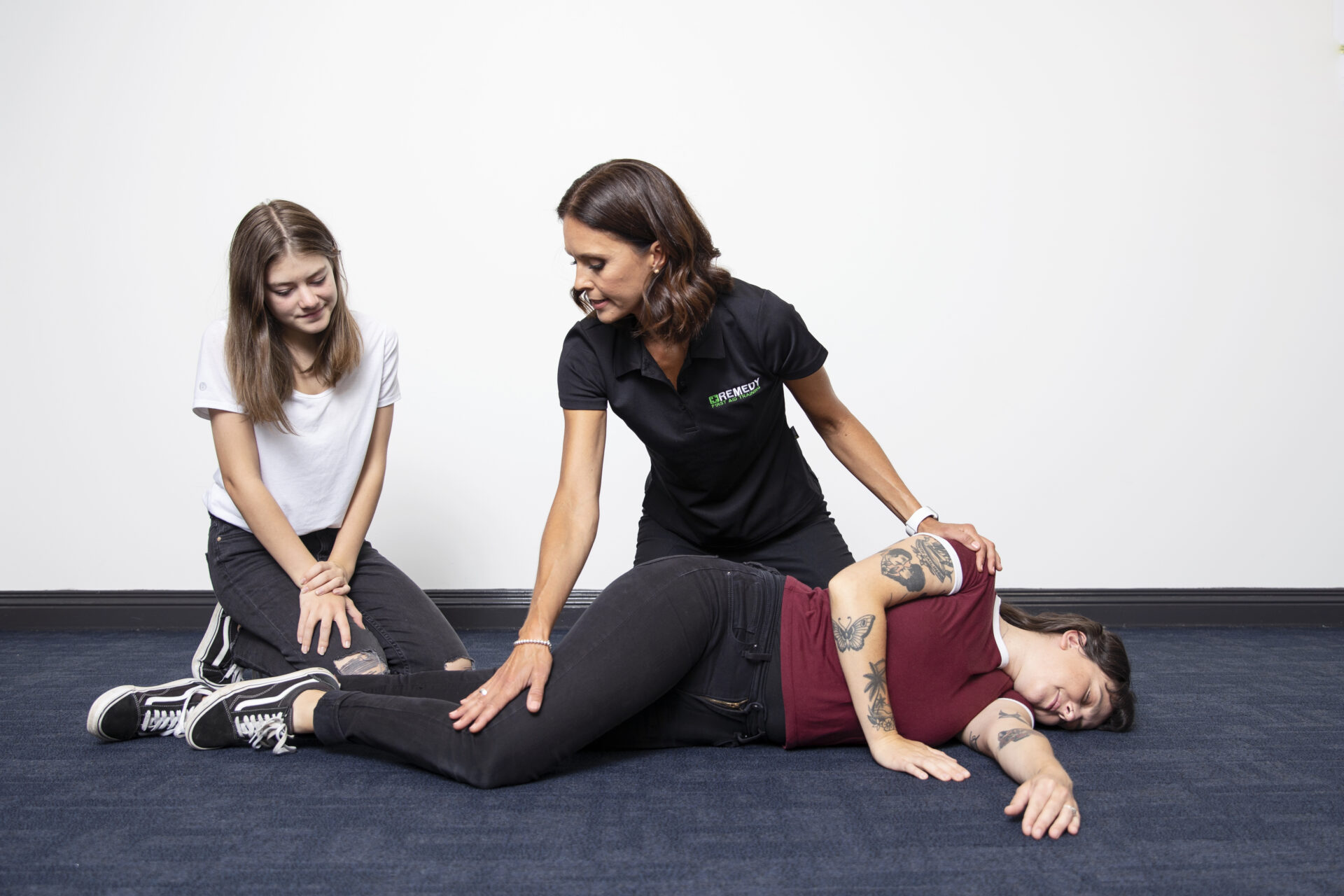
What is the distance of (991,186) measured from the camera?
2740 mm

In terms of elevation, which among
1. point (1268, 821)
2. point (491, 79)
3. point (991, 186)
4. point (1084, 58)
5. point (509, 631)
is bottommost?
point (509, 631)

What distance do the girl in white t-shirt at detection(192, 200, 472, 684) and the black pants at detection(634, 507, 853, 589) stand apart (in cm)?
48

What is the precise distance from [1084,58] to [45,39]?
3.13 m

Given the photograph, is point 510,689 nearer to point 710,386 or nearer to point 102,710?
point 710,386

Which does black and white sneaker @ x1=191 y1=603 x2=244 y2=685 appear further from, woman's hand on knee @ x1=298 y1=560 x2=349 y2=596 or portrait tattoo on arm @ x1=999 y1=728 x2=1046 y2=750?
portrait tattoo on arm @ x1=999 y1=728 x2=1046 y2=750

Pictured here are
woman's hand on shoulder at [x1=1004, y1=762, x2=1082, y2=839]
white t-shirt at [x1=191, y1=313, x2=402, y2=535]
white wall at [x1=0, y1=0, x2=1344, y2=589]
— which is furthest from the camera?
white wall at [x1=0, y1=0, x2=1344, y2=589]

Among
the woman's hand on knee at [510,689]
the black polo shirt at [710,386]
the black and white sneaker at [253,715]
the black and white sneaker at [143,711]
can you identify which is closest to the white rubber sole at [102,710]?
the black and white sneaker at [143,711]

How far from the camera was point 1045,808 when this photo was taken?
1243mm

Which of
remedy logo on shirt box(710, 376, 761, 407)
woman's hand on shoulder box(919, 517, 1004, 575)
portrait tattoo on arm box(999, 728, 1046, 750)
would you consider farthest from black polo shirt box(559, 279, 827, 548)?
portrait tattoo on arm box(999, 728, 1046, 750)

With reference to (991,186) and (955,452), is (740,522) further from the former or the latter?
(991,186)

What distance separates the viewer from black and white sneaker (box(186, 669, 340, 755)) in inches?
60.5

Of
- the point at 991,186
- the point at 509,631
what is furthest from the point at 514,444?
the point at 991,186

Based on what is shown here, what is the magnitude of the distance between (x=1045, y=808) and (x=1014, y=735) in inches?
7.5

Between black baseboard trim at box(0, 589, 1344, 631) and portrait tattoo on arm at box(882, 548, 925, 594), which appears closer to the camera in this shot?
portrait tattoo on arm at box(882, 548, 925, 594)
